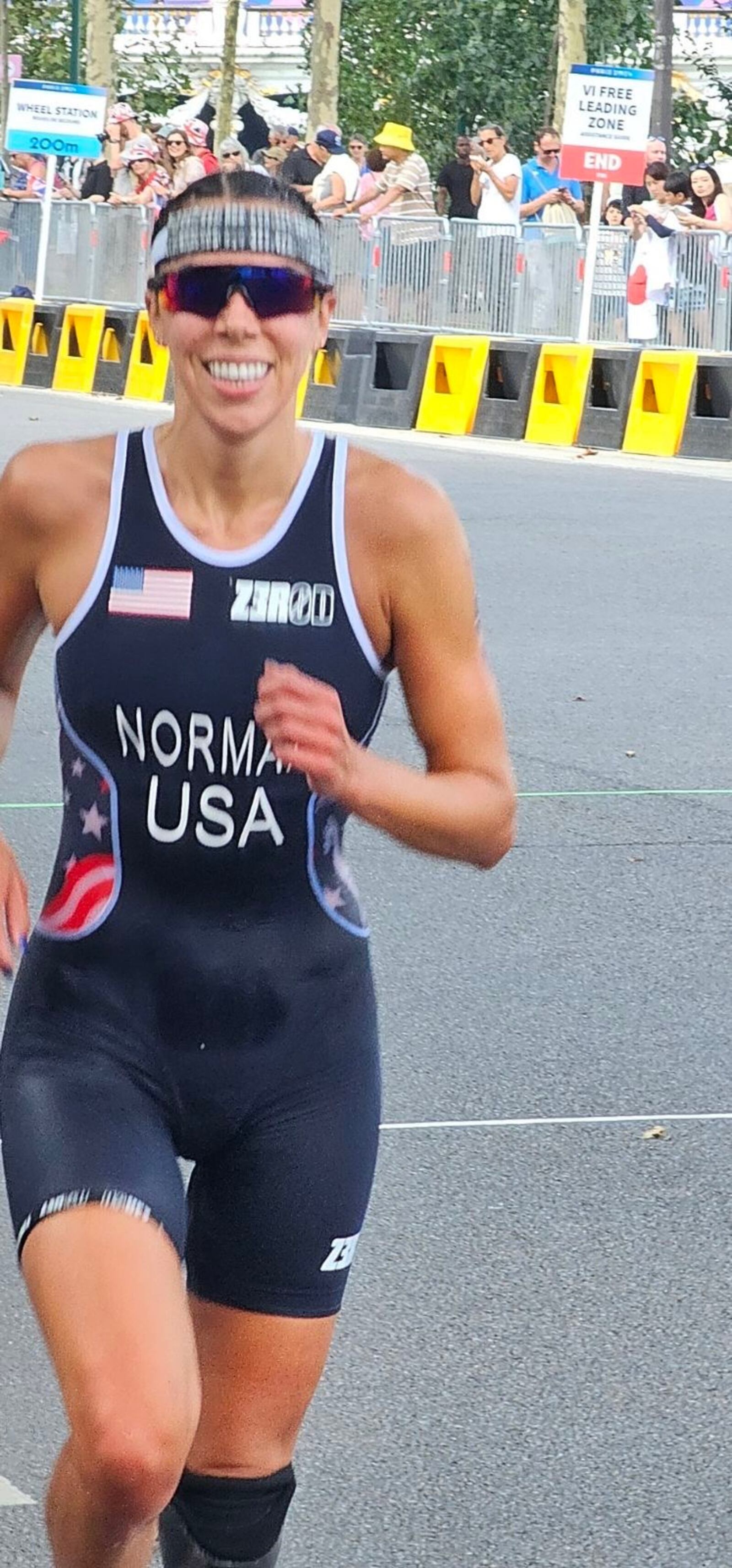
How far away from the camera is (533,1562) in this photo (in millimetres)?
3881

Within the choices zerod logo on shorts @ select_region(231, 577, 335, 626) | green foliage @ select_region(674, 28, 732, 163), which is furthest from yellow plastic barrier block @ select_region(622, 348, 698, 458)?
green foliage @ select_region(674, 28, 732, 163)

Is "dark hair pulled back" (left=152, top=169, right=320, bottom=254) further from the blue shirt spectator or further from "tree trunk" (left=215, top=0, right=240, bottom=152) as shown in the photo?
"tree trunk" (left=215, top=0, right=240, bottom=152)

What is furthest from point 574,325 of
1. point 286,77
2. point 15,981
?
point 286,77

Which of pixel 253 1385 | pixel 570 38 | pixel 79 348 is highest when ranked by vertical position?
pixel 253 1385

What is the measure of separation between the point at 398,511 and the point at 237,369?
0.23 metres

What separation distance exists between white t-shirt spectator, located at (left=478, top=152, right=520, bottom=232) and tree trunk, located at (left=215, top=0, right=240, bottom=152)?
2204 cm

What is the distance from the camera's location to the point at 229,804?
3.14m

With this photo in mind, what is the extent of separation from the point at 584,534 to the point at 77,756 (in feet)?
42.5

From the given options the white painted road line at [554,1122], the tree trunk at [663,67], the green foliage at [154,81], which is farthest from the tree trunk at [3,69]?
the white painted road line at [554,1122]

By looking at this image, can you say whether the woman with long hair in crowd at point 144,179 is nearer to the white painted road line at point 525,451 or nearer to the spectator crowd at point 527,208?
the spectator crowd at point 527,208

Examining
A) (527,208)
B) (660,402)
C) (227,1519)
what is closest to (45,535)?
(227,1519)

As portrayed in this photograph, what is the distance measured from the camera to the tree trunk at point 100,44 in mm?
49031

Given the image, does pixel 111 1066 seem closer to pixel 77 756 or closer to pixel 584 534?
pixel 77 756

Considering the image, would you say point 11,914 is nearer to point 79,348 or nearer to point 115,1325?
point 115,1325
